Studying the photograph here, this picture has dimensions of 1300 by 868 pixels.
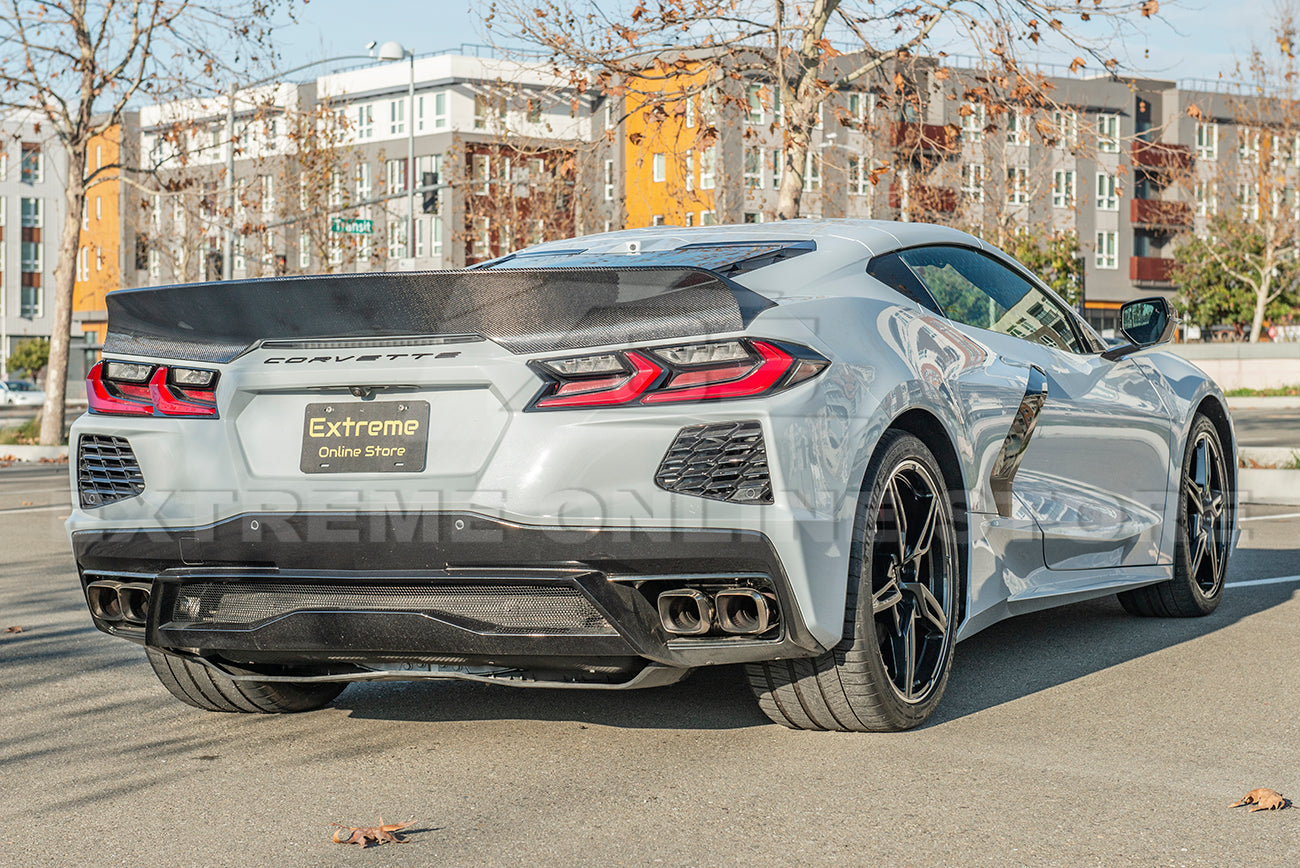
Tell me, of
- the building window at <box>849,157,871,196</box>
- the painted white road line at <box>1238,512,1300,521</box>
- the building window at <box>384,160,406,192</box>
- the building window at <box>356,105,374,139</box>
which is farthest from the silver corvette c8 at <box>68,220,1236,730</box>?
the building window at <box>356,105,374,139</box>

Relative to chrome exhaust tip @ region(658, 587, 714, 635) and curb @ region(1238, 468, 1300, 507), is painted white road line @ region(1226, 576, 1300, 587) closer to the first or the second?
chrome exhaust tip @ region(658, 587, 714, 635)

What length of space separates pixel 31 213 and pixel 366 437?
3613 inches

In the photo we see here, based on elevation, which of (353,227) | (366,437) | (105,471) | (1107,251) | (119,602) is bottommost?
(119,602)

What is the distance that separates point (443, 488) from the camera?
374cm

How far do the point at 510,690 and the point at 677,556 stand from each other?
5.32ft

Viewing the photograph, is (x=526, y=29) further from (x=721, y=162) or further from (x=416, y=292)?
(x=721, y=162)

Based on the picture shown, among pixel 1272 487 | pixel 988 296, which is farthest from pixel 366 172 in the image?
pixel 988 296

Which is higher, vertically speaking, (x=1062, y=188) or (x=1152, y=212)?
(x=1062, y=188)

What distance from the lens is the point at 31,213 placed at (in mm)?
87938

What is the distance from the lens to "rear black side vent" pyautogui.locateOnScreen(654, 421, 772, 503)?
12.0ft

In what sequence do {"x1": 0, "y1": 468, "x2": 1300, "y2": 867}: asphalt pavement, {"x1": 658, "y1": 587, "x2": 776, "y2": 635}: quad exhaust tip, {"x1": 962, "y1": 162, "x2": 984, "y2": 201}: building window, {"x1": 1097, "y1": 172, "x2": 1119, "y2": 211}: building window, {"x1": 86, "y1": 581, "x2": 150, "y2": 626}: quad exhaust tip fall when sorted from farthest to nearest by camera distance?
{"x1": 1097, "y1": 172, "x2": 1119, "y2": 211}: building window, {"x1": 962, "y1": 162, "x2": 984, "y2": 201}: building window, {"x1": 86, "y1": 581, "x2": 150, "y2": 626}: quad exhaust tip, {"x1": 658, "y1": 587, "x2": 776, "y2": 635}: quad exhaust tip, {"x1": 0, "y1": 468, "x2": 1300, "y2": 867}: asphalt pavement

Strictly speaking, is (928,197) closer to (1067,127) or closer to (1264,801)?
(1067,127)

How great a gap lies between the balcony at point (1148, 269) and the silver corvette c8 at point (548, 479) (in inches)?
2966

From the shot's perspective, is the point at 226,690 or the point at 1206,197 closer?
the point at 226,690
